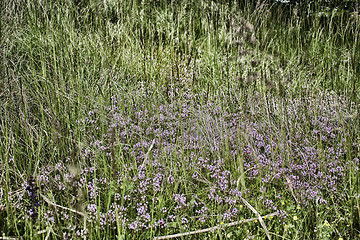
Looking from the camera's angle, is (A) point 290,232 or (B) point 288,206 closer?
(A) point 290,232

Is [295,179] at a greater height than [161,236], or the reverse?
[295,179]

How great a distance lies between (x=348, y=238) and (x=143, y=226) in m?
0.91

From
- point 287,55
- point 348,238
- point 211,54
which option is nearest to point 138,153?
point 348,238

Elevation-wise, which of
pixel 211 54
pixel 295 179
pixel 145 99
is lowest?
pixel 295 179

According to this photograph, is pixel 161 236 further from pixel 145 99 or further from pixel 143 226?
pixel 145 99

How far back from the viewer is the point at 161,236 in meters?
1.50

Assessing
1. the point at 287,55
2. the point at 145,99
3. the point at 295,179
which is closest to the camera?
the point at 295,179

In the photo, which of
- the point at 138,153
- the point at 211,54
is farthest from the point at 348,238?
the point at 211,54

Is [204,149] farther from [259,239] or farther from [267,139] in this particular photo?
[259,239]

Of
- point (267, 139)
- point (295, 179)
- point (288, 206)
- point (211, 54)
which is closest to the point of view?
point (288, 206)

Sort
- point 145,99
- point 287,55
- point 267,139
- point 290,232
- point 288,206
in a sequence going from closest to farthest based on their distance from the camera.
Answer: point 290,232, point 288,206, point 267,139, point 145,99, point 287,55

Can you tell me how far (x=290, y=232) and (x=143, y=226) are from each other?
644 mm

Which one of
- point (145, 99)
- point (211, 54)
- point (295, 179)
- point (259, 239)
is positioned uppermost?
point (211, 54)

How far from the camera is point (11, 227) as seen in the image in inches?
59.2
